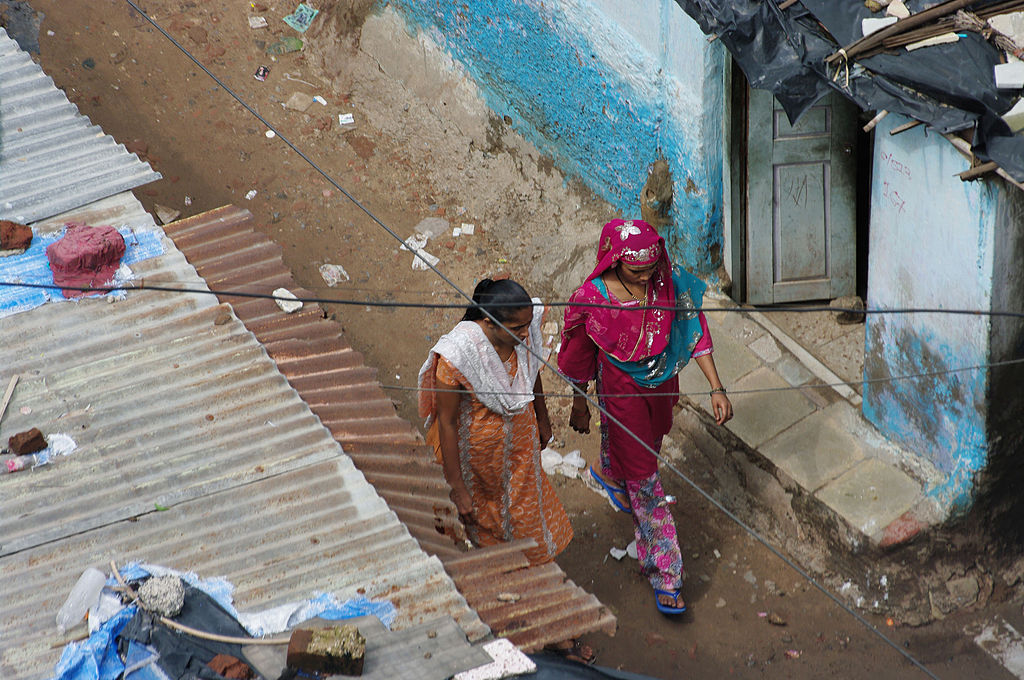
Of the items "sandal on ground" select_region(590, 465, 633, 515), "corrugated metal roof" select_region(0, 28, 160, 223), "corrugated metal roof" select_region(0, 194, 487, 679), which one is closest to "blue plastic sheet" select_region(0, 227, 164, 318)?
"corrugated metal roof" select_region(0, 194, 487, 679)

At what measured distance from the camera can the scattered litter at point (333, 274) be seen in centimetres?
673

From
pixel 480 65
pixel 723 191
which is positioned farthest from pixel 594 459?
pixel 480 65

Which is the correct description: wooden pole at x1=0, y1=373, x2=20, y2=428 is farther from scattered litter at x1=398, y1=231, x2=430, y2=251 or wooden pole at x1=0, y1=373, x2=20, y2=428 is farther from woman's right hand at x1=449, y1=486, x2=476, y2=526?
scattered litter at x1=398, y1=231, x2=430, y2=251

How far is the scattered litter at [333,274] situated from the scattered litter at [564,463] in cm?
206

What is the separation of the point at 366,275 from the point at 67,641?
4347mm

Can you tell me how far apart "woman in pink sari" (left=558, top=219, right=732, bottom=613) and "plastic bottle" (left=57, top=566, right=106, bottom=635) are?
7.02 feet

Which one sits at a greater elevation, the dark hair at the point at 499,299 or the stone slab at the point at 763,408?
the dark hair at the point at 499,299

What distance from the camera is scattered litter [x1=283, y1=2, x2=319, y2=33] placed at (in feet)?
27.9

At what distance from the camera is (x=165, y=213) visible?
6.95 meters

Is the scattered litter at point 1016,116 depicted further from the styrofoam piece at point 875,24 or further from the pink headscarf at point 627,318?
the pink headscarf at point 627,318

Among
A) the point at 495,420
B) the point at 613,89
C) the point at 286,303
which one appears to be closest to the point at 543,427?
the point at 495,420

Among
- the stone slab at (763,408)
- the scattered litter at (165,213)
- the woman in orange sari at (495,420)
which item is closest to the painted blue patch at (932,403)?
the stone slab at (763,408)

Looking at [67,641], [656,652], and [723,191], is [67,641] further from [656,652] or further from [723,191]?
[723,191]

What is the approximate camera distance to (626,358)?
14.0ft
